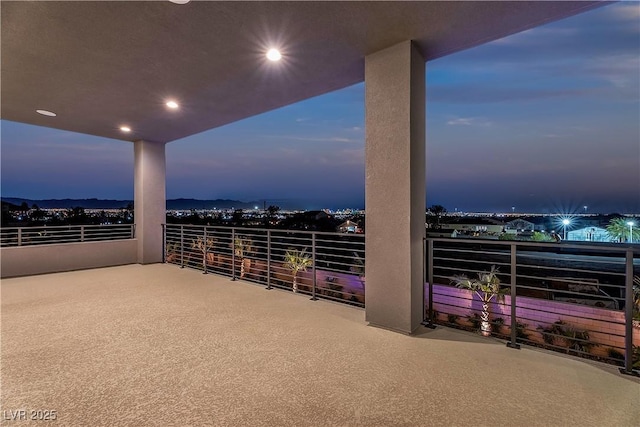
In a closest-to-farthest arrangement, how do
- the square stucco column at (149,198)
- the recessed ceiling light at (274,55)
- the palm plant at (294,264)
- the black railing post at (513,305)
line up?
the black railing post at (513,305)
the recessed ceiling light at (274,55)
the palm plant at (294,264)
the square stucco column at (149,198)

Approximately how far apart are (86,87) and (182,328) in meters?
2.93

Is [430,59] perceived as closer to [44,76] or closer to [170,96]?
[170,96]

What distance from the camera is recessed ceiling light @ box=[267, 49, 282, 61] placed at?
2.66 m

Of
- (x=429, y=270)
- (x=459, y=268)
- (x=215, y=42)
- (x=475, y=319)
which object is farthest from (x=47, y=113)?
(x=475, y=319)

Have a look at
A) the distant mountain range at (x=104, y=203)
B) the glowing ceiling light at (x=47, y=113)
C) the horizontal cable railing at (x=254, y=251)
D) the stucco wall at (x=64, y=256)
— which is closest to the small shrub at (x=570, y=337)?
the horizontal cable railing at (x=254, y=251)

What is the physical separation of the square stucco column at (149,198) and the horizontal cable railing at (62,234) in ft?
1.27

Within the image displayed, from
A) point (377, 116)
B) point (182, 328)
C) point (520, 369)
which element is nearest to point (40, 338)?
point (182, 328)

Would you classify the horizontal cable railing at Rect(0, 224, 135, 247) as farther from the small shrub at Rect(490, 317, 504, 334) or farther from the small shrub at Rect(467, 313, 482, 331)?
A: the small shrub at Rect(490, 317, 504, 334)

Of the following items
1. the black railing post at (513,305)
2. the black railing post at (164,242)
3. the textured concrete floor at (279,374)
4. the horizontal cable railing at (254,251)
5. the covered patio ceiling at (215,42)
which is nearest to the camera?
the textured concrete floor at (279,374)

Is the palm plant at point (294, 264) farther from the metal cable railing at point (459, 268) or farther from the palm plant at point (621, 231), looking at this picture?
the palm plant at point (621, 231)

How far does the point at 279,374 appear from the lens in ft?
6.31

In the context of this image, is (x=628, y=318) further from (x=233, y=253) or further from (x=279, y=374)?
(x=233, y=253)

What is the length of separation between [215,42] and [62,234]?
205 inches

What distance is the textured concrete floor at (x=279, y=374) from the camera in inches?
60.4
